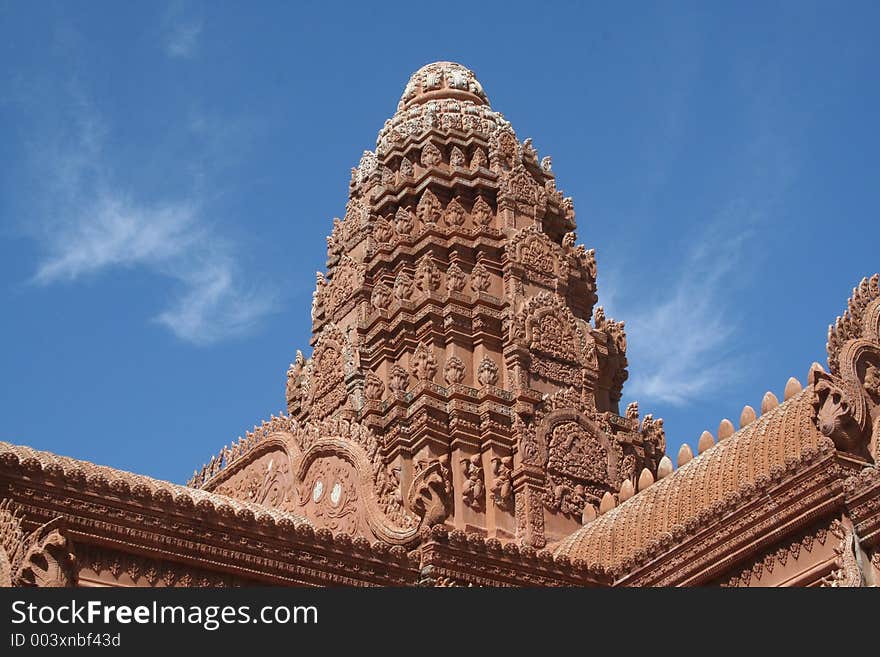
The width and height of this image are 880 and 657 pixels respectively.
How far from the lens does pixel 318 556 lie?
58.7 ft

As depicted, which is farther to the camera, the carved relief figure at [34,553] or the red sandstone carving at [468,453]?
the red sandstone carving at [468,453]

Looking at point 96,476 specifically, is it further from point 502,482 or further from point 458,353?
point 458,353

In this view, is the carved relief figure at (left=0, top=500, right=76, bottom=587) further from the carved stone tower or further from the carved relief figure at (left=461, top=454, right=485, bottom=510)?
the carved relief figure at (left=461, top=454, right=485, bottom=510)

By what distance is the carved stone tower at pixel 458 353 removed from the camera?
878 inches

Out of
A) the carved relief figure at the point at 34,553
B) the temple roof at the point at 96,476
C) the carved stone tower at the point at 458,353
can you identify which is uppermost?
the carved stone tower at the point at 458,353

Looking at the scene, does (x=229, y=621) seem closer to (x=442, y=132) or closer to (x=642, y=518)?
(x=642, y=518)

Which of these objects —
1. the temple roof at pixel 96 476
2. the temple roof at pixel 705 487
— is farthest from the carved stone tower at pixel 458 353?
the temple roof at pixel 96 476

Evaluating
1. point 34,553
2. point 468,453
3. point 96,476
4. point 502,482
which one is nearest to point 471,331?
point 468,453

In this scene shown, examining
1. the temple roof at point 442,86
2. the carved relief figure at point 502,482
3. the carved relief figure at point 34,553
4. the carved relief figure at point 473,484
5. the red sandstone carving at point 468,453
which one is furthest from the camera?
the temple roof at point 442,86

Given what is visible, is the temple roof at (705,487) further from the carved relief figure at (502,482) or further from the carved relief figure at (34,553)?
the carved relief figure at (34,553)

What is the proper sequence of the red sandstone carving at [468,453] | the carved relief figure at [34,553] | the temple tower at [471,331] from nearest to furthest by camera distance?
the carved relief figure at [34,553] → the red sandstone carving at [468,453] → the temple tower at [471,331]

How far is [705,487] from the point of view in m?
19.0

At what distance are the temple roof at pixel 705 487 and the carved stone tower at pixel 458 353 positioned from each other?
69.4 inches

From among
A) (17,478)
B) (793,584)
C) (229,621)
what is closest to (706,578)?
(793,584)
